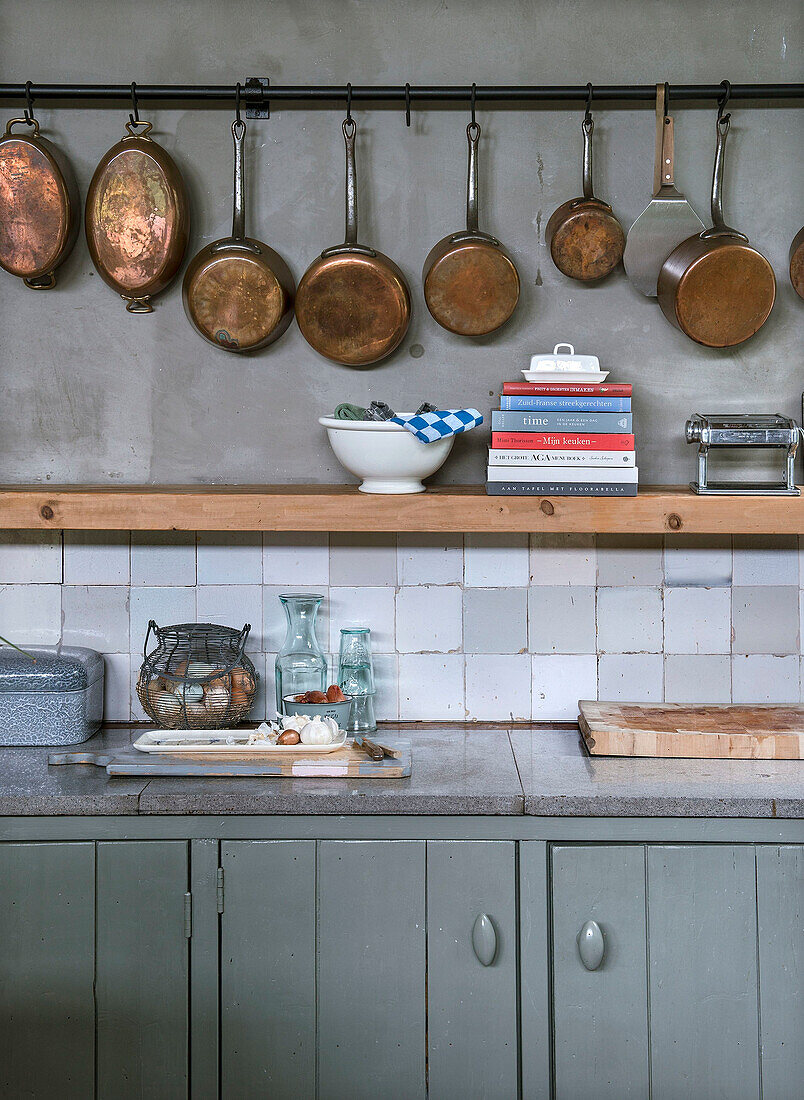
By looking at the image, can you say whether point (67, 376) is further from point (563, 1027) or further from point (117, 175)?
point (563, 1027)

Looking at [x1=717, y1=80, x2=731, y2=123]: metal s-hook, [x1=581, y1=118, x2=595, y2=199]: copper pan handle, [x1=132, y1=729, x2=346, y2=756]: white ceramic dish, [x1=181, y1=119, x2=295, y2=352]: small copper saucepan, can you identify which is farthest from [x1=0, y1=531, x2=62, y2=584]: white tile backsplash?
[x1=717, y1=80, x2=731, y2=123]: metal s-hook

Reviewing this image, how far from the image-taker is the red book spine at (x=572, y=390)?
1.98 m

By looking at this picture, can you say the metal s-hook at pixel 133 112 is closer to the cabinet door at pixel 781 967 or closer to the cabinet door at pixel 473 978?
the cabinet door at pixel 473 978

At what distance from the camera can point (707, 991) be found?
5.65ft

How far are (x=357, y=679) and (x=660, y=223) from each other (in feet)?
3.80

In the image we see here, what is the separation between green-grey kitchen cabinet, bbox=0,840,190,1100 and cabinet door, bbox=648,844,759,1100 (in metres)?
0.83

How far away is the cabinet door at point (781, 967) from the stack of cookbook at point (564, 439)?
0.73 metres

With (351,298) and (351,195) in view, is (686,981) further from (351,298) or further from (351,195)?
(351,195)

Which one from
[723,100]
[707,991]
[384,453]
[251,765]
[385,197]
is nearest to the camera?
[707,991]

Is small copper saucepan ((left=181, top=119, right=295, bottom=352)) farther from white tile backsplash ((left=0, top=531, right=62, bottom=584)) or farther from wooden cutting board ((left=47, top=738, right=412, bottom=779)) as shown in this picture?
wooden cutting board ((left=47, top=738, right=412, bottom=779))

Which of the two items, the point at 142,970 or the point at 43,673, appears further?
the point at 43,673

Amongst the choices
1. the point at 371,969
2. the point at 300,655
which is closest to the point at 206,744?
the point at 300,655

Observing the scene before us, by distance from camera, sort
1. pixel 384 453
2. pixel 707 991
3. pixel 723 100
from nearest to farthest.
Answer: pixel 707 991
pixel 384 453
pixel 723 100

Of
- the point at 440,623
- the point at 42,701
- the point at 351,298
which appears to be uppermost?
the point at 351,298
